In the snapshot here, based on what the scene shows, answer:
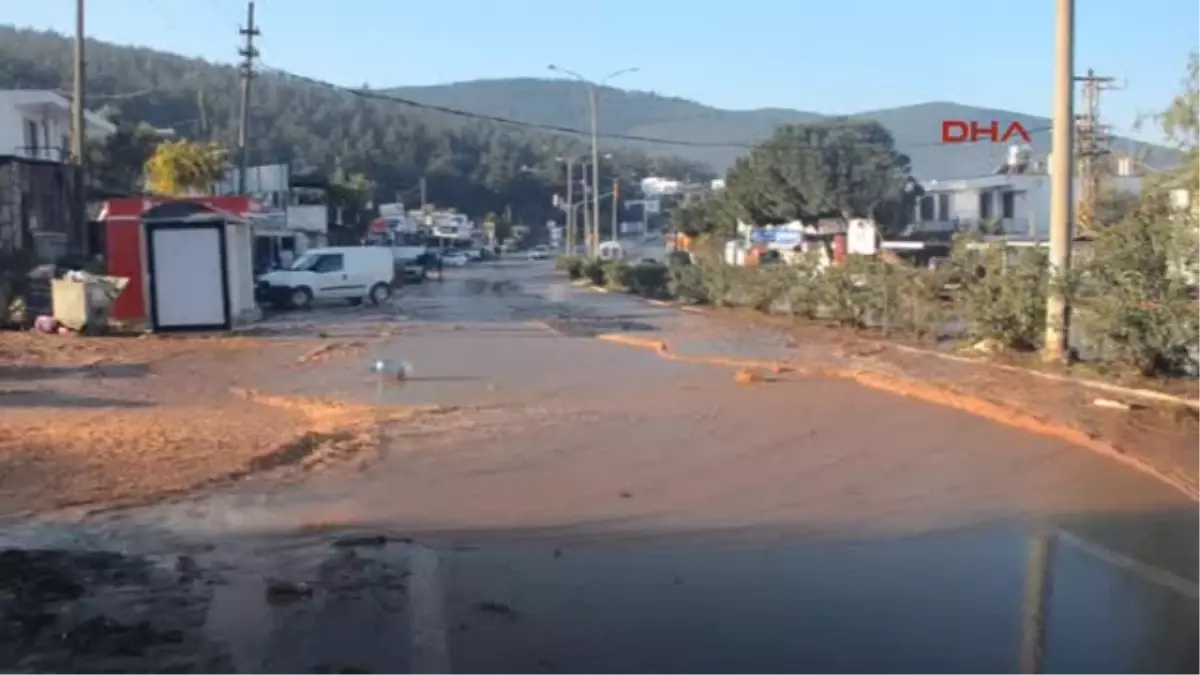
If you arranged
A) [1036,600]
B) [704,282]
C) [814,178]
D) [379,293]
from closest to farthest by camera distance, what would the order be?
[1036,600]
[379,293]
[704,282]
[814,178]

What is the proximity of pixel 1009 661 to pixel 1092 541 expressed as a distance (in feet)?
10.6

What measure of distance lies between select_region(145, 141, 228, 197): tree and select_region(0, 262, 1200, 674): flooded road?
1782 inches

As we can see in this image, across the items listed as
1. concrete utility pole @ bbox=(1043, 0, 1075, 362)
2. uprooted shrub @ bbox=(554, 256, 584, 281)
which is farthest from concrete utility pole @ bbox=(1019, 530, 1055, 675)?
uprooted shrub @ bbox=(554, 256, 584, 281)

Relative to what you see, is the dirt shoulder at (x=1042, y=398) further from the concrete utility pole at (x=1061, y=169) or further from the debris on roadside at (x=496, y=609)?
the debris on roadside at (x=496, y=609)

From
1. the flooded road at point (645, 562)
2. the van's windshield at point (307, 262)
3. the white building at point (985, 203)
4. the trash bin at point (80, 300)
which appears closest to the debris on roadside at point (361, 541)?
the flooded road at point (645, 562)

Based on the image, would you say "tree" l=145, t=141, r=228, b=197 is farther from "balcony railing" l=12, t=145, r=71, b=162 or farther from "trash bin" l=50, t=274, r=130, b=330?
"trash bin" l=50, t=274, r=130, b=330

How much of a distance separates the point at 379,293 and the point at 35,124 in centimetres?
1930

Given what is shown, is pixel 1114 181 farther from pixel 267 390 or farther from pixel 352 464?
pixel 352 464

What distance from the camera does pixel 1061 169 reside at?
931 inches

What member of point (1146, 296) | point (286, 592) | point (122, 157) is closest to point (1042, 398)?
point (1146, 296)

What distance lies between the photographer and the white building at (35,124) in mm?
54688

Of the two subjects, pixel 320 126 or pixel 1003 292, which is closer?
pixel 1003 292

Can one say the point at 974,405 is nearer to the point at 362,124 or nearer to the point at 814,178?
the point at 814,178

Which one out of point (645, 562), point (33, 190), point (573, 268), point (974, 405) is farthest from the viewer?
point (573, 268)
